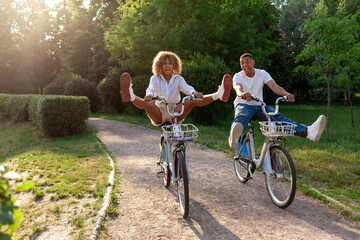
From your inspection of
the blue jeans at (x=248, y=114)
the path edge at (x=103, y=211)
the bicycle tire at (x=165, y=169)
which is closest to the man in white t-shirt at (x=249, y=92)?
the blue jeans at (x=248, y=114)

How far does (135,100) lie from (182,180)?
3.75 feet

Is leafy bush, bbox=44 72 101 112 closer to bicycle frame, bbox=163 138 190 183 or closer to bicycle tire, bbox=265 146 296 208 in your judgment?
bicycle frame, bbox=163 138 190 183

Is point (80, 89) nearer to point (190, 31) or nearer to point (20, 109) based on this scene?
point (20, 109)

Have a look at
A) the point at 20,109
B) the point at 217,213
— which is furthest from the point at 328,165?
the point at 20,109

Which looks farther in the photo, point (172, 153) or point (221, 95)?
point (172, 153)

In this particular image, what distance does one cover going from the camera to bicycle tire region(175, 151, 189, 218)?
11.7ft

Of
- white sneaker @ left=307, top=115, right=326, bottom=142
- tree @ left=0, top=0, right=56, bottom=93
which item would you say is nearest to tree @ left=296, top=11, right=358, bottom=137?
white sneaker @ left=307, top=115, right=326, bottom=142

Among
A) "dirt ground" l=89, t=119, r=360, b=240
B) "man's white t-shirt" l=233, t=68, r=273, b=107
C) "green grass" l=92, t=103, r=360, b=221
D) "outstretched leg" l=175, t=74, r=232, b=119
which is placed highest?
"man's white t-shirt" l=233, t=68, r=273, b=107

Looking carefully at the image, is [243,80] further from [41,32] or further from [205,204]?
[41,32]

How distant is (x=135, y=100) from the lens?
379 centimetres

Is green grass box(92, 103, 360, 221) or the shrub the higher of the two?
the shrub

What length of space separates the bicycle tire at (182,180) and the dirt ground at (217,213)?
149 millimetres

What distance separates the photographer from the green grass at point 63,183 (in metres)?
3.74

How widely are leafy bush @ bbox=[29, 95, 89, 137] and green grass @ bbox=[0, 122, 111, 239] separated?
133 centimetres
